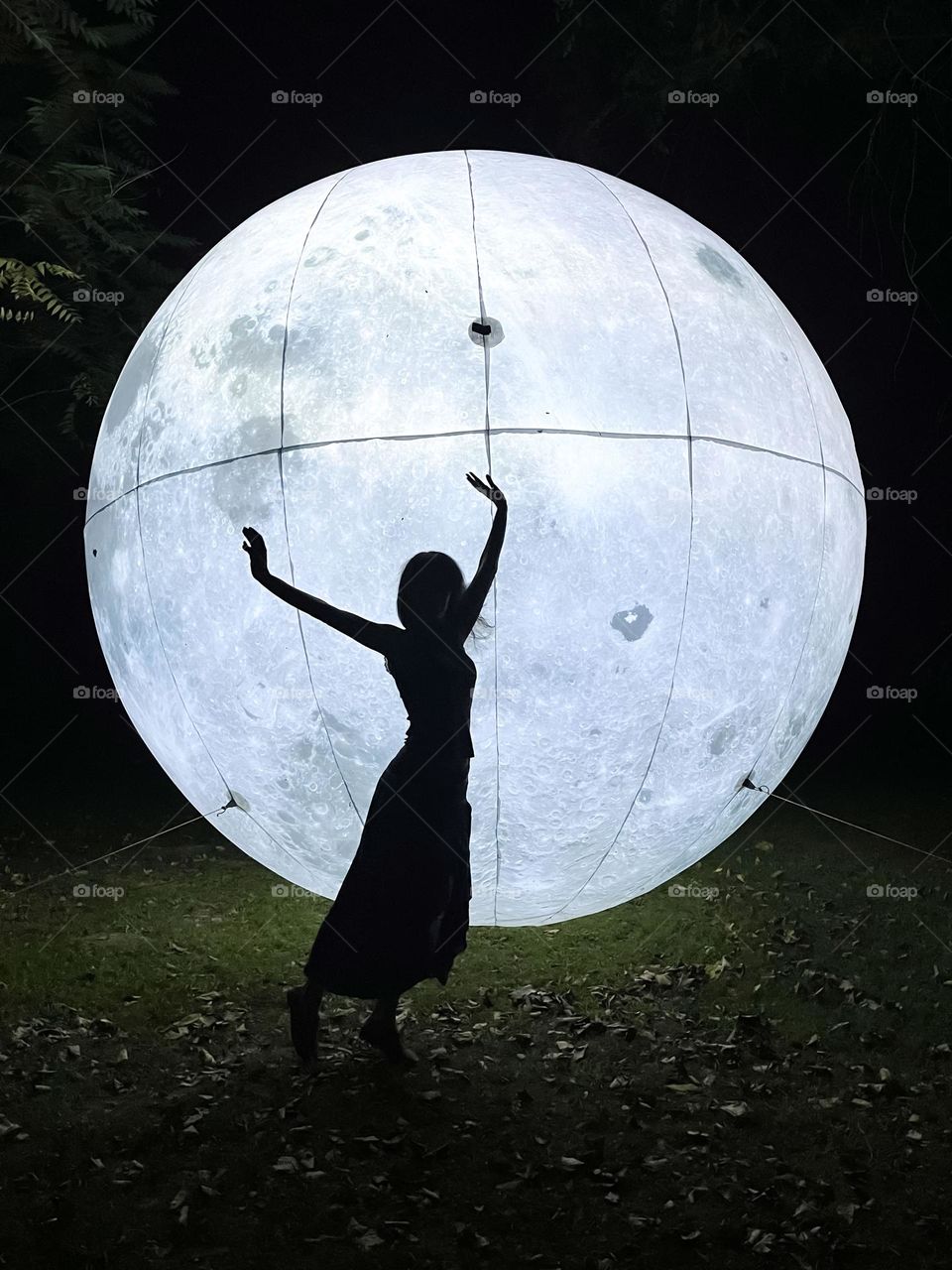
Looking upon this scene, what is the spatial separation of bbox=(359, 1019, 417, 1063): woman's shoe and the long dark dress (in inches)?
12.5

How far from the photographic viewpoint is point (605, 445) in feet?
15.4

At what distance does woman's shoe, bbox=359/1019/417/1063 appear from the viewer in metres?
5.47

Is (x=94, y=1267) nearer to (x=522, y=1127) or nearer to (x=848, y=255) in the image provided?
(x=522, y=1127)

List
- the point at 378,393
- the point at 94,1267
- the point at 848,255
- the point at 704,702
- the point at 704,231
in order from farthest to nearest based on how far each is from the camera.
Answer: the point at 848,255 < the point at 704,231 < the point at 704,702 < the point at 378,393 < the point at 94,1267

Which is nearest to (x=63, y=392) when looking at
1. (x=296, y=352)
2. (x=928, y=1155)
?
(x=296, y=352)

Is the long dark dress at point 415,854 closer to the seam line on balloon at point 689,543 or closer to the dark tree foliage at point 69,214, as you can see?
the seam line on balloon at point 689,543

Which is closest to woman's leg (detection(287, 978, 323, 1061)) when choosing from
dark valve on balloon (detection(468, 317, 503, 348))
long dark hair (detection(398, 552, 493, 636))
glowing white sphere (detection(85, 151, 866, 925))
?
glowing white sphere (detection(85, 151, 866, 925))

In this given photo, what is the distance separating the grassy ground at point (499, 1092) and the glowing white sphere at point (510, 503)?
35.5 inches

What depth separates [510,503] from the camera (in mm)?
4629

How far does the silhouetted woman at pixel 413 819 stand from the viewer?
15.1ft

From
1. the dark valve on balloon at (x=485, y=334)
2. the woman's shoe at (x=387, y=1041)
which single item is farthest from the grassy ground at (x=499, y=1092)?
the dark valve on balloon at (x=485, y=334)

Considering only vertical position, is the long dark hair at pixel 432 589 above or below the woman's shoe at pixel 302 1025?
above

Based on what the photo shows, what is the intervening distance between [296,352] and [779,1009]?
13.1 ft

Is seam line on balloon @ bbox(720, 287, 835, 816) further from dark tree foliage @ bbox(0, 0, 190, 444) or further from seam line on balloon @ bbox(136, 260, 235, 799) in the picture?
dark tree foliage @ bbox(0, 0, 190, 444)
